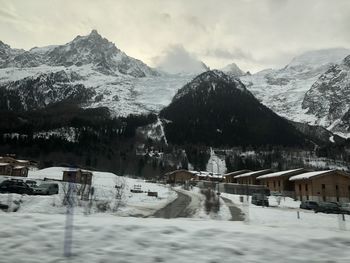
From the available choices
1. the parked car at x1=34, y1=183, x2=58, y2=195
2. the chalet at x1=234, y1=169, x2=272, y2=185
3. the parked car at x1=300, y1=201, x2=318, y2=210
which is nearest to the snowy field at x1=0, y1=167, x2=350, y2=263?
the parked car at x1=34, y1=183, x2=58, y2=195

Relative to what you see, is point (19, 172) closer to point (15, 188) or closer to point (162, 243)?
point (15, 188)

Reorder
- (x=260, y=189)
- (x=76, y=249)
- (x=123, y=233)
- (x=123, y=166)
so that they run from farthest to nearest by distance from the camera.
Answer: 1. (x=123, y=166)
2. (x=260, y=189)
3. (x=123, y=233)
4. (x=76, y=249)

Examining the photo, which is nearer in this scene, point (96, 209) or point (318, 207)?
point (96, 209)

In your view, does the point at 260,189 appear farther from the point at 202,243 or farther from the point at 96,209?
the point at 202,243

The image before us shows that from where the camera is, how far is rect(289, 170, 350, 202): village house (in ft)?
251

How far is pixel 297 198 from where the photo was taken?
82.4 meters

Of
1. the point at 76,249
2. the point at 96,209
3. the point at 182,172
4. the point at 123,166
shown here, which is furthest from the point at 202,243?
the point at 123,166

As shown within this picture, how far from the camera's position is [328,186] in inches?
3036

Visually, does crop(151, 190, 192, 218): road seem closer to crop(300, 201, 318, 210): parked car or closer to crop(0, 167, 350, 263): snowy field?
crop(300, 201, 318, 210): parked car

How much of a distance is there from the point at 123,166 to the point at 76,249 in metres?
184

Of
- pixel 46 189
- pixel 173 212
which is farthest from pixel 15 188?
pixel 173 212

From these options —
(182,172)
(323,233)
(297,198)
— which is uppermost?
(182,172)

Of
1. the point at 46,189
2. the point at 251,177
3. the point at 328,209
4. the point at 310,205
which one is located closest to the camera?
the point at 46,189

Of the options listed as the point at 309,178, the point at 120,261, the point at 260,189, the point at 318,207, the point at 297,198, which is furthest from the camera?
the point at 260,189
